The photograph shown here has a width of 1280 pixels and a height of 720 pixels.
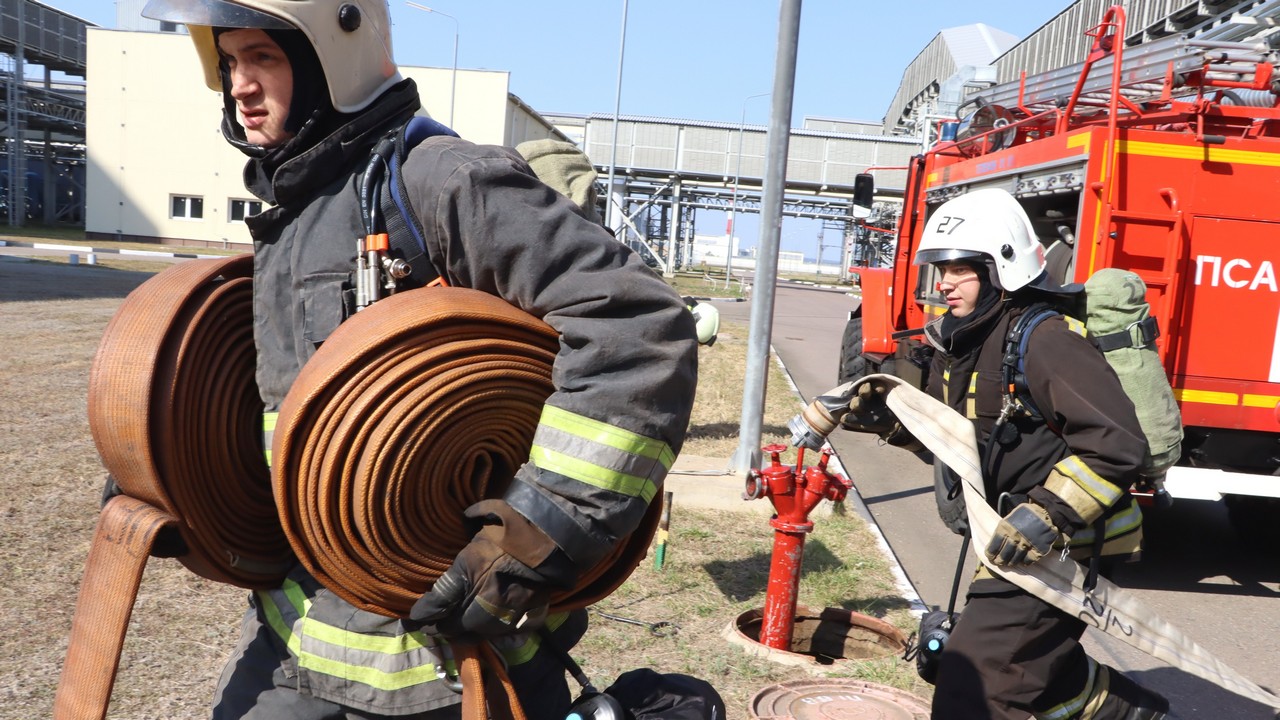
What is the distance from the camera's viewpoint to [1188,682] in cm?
452

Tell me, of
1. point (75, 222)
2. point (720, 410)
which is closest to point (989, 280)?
point (720, 410)

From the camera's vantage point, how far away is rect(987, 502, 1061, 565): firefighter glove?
9.87ft

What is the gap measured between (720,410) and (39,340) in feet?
24.2

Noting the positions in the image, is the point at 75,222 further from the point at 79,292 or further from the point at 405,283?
the point at 405,283

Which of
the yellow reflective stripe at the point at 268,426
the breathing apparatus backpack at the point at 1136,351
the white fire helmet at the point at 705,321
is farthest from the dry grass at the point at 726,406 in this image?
the yellow reflective stripe at the point at 268,426

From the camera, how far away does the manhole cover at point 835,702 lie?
348cm

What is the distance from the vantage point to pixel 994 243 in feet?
11.3

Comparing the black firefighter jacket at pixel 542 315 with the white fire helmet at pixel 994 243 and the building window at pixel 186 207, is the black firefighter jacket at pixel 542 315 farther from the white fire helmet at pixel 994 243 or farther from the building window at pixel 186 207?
the building window at pixel 186 207

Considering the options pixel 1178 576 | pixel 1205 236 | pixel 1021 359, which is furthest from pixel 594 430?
pixel 1178 576

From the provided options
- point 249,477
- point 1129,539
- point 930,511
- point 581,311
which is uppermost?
point 581,311

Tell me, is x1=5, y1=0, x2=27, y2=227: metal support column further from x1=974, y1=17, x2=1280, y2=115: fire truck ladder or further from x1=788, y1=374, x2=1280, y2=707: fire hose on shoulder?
x1=788, y1=374, x2=1280, y2=707: fire hose on shoulder

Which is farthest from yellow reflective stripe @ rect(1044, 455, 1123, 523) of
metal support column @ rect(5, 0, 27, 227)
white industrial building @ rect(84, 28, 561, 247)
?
metal support column @ rect(5, 0, 27, 227)

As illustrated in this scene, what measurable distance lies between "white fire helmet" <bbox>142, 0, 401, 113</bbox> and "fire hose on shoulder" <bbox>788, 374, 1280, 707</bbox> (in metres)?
2.10

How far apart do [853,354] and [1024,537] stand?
7.44 meters
